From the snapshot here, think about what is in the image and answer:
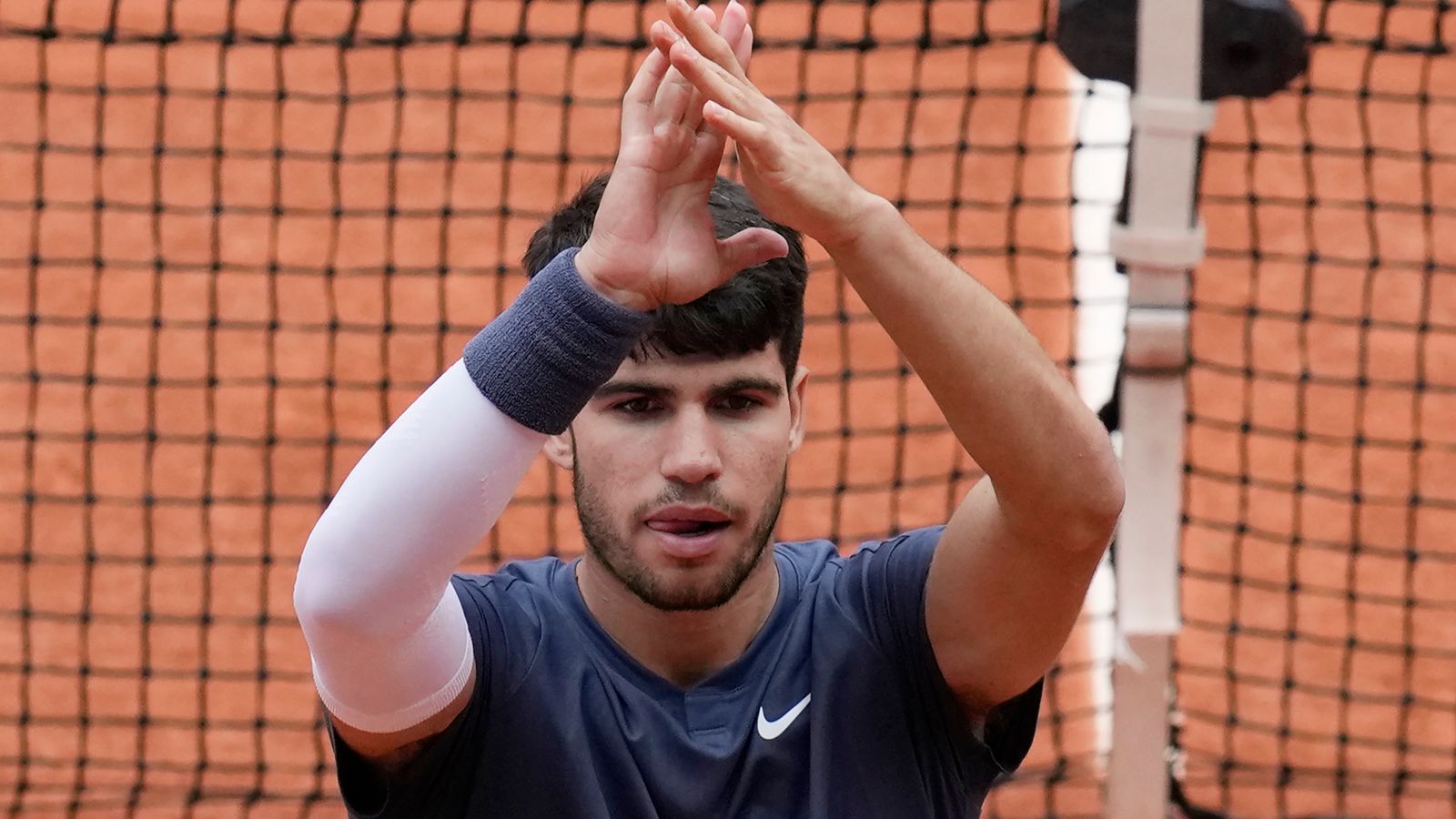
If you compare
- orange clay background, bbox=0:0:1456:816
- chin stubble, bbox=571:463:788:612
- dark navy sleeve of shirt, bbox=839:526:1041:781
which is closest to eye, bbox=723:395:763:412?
chin stubble, bbox=571:463:788:612

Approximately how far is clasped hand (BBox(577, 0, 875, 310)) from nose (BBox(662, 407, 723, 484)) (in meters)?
0.18

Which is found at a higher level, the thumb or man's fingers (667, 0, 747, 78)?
man's fingers (667, 0, 747, 78)

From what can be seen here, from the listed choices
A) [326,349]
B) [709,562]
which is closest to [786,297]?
[709,562]

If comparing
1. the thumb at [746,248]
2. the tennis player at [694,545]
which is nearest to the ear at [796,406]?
the tennis player at [694,545]

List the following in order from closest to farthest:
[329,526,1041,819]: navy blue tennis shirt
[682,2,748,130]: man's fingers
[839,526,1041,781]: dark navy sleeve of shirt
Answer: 1. [682,2,748,130]: man's fingers
2. [329,526,1041,819]: navy blue tennis shirt
3. [839,526,1041,781]: dark navy sleeve of shirt

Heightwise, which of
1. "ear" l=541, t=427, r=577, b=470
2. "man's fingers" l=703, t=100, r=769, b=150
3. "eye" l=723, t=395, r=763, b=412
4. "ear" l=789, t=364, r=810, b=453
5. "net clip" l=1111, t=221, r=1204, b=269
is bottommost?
"ear" l=541, t=427, r=577, b=470

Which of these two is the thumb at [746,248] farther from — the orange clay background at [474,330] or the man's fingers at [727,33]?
the orange clay background at [474,330]

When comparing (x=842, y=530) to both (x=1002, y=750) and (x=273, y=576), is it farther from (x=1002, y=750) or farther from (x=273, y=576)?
(x=1002, y=750)

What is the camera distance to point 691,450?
2209 millimetres

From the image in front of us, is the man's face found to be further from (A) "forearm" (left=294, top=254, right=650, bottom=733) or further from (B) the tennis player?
(A) "forearm" (left=294, top=254, right=650, bottom=733)

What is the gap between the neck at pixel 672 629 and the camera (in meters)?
2.39

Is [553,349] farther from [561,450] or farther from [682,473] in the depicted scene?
[561,450]

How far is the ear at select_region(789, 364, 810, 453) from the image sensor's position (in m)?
2.44

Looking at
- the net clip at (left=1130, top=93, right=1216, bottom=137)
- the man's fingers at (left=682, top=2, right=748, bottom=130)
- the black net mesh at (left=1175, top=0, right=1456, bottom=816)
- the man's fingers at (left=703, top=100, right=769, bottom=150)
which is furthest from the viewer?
the black net mesh at (left=1175, top=0, right=1456, bottom=816)
